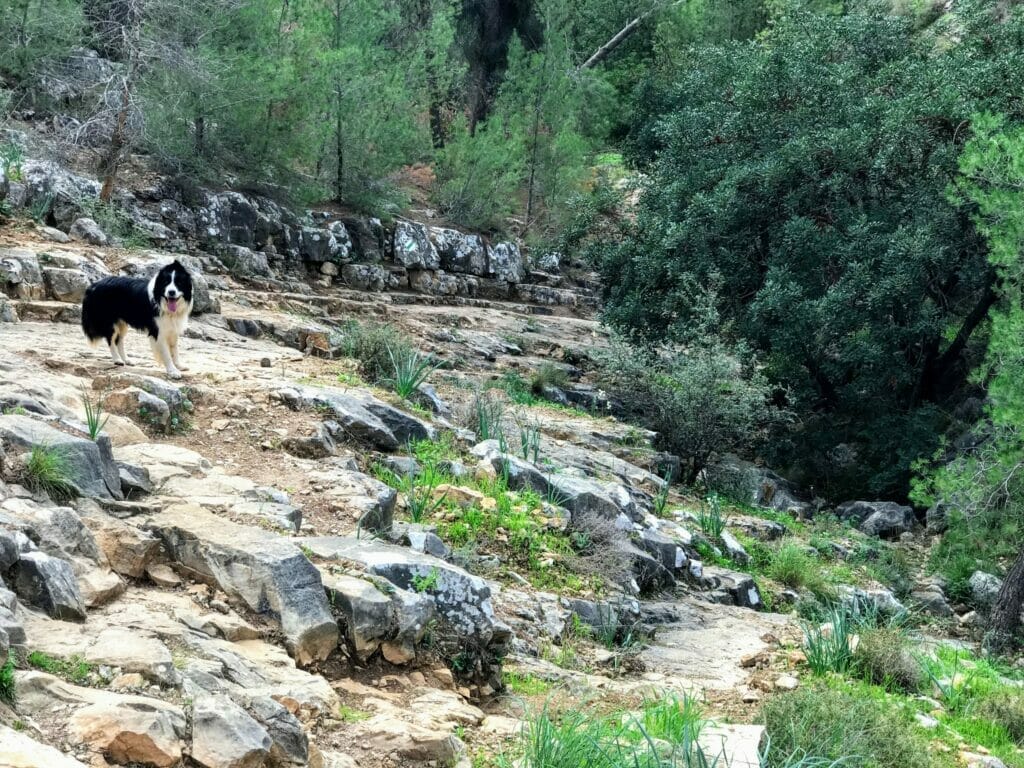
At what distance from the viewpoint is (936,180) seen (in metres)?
14.4

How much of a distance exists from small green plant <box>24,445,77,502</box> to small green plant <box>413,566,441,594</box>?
1735 millimetres

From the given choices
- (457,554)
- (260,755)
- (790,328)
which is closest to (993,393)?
(790,328)

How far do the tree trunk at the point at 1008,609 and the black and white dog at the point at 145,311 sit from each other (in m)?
8.23

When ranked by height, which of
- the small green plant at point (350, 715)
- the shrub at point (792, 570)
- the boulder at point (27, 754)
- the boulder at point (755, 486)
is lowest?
the boulder at point (755, 486)

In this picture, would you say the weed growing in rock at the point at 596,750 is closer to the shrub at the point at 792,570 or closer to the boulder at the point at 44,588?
the boulder at the point at 44,588

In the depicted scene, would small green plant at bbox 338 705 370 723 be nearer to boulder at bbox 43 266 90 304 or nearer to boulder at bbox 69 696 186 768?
boulder at bbox 69 696 186 768

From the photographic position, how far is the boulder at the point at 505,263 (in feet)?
77.7

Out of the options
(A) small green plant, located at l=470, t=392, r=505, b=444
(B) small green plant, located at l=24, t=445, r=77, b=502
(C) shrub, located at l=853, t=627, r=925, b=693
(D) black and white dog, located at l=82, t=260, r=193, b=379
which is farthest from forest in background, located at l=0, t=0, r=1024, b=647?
(B) small green plant, located at l=24, t=445, r=77, b=502

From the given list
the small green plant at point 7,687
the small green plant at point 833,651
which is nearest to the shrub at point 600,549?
the small green plant at point 833,651

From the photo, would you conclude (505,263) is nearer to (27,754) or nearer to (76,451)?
(76,451)

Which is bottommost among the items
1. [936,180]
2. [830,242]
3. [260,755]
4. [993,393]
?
[260,755]

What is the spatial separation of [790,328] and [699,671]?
9.67 m

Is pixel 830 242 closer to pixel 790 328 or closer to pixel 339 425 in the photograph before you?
pixel 790 328

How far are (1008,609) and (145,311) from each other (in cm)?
878
